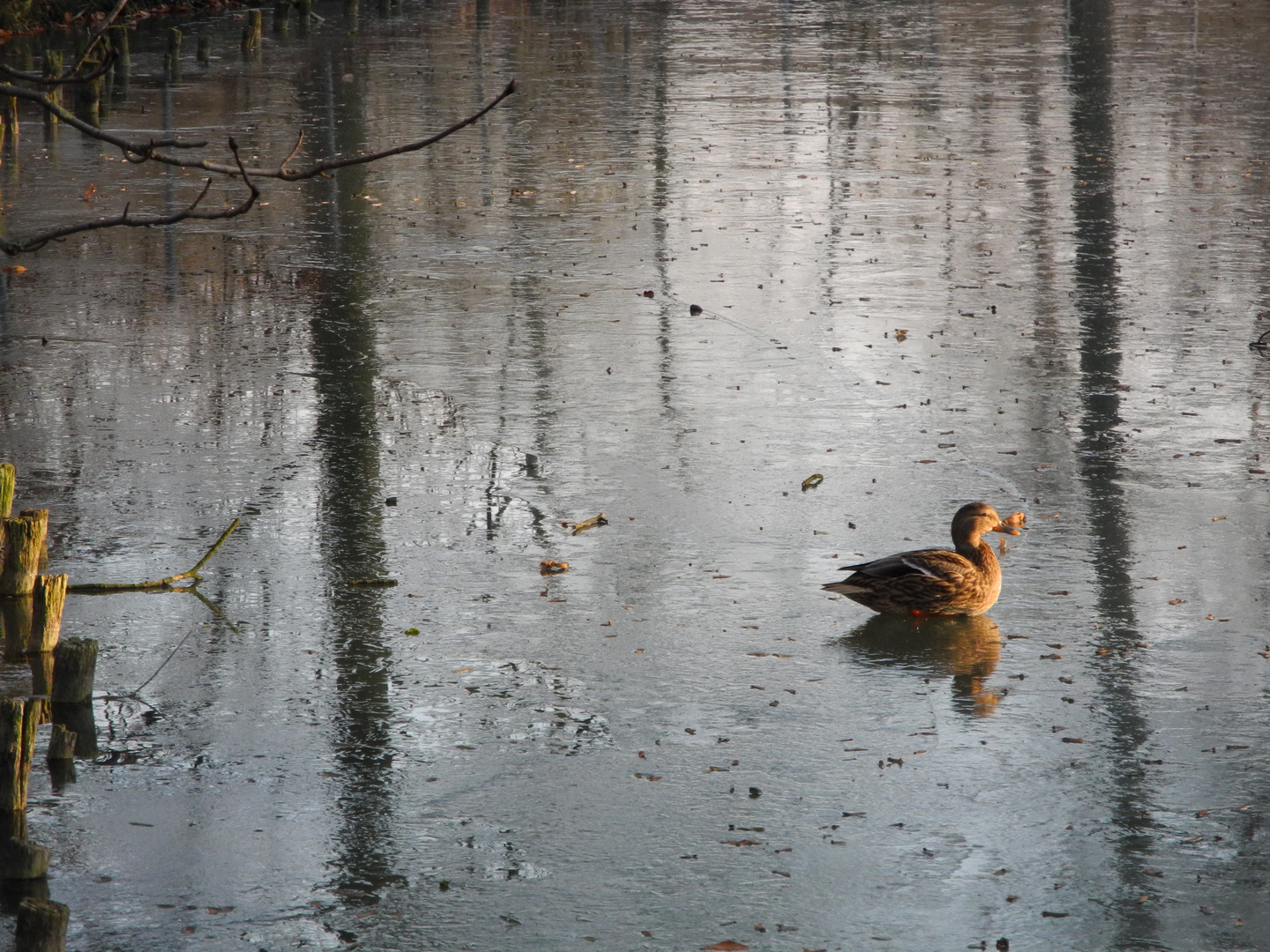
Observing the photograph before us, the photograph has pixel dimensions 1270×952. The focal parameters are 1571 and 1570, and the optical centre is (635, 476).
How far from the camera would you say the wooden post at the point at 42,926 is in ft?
12.6

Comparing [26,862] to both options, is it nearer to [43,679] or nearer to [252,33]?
[43,679]

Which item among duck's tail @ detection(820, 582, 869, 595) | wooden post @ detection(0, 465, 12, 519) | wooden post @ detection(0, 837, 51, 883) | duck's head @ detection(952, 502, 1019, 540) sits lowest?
wooden post @ detection(0, 837, 51, 883)

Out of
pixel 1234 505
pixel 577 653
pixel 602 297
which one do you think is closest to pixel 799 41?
pixel 602 297

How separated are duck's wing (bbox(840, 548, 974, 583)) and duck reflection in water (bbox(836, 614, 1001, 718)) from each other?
21 centimetres

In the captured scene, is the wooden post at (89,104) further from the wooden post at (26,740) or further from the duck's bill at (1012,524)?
the wooden post at (26,740)

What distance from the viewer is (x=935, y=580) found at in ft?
19.3

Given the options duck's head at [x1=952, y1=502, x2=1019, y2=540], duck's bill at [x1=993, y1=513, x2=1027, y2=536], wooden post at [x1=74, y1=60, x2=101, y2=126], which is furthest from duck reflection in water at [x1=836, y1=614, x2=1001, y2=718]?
wooden post at [x1=74, y1=60, x2=101, y2=126]

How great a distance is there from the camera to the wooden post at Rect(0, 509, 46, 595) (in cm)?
609

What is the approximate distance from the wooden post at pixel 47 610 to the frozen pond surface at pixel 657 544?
0.21m

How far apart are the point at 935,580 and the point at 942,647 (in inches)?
9.9

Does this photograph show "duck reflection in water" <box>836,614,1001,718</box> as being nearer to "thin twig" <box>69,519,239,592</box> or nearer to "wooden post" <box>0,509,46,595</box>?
"thin twig" <box>69,519,239,592</box>

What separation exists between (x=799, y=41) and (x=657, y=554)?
64.9 feet

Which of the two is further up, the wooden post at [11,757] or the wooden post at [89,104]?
the wooden post at [89,104]

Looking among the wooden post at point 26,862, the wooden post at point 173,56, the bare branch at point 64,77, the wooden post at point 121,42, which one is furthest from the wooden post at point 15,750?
the wooden post at point 121,42
